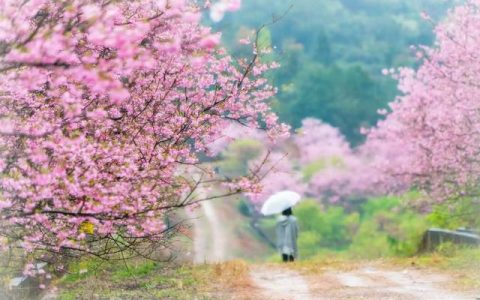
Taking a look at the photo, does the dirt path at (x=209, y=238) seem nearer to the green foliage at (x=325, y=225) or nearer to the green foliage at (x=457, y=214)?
the green foliage at (x=325, y=225)

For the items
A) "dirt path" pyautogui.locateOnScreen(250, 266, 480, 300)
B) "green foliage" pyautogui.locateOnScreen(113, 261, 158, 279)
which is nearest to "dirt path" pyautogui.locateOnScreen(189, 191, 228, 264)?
"green foliage" pyautogui.locateOnScreen(113, 261, 158, 279)

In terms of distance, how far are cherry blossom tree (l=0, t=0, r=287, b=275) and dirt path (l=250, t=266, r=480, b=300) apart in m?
2.38

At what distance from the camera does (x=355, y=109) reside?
1826 inches

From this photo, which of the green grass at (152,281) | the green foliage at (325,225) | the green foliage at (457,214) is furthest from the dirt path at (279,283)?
the green foliage at (325,225)

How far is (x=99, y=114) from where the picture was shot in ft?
19.6

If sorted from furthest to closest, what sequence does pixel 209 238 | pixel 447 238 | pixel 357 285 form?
pixel 209 238 < pixel 447 238 < pixel 357 285

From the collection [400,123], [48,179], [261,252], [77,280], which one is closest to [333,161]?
[261,252]

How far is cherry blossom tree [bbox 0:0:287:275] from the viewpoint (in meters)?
4.84

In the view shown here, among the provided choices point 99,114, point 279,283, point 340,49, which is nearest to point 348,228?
point 279,283

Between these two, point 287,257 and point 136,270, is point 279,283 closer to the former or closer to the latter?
point 136,270

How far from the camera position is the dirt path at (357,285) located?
10.5 meters

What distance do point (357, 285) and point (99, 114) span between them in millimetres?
6553

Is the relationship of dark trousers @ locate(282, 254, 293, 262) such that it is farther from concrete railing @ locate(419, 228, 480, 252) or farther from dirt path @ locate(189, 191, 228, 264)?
dirt path @ locate(189, 191, 228, 264)

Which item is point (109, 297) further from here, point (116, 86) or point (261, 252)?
point (261, 252)
